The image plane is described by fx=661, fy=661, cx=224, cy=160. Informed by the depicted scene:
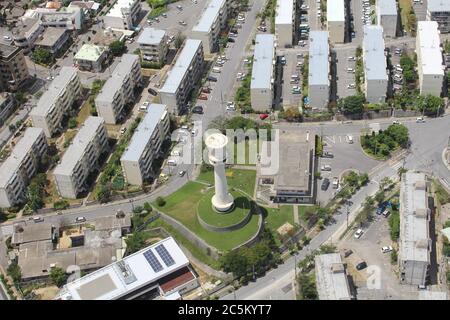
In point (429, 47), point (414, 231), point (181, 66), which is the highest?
point (429, 47)

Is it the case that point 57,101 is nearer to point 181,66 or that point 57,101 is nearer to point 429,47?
point 181,66

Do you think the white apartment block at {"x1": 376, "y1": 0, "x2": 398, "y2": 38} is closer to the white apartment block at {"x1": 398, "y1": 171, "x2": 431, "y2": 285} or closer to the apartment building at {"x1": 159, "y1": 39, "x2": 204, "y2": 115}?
the apartment building at {"x1": 159, "y1": 39, "x2": 204, "y2": 115}

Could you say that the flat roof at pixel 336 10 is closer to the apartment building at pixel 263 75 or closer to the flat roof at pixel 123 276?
the apartment building at pixel 263 75

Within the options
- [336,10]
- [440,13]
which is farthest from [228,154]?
[440,13]

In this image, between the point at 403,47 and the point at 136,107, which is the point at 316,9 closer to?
the point at 403,47

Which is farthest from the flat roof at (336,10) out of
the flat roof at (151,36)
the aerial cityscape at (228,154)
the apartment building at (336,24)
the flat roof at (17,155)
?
the flat roof at (17,155)

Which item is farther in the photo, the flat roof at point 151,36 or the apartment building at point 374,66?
the flat roof at point 151,36

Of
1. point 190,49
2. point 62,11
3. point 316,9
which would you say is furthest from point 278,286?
point 62,11

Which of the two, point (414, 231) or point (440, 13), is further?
point (440, 13)
